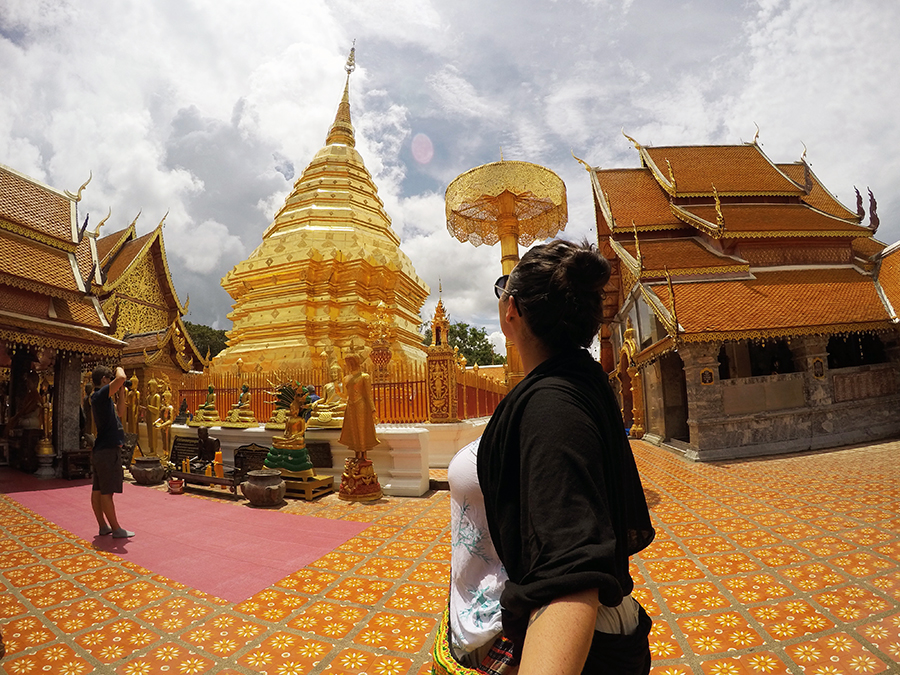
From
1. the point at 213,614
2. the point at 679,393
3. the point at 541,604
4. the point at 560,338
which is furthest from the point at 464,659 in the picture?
the point at 679,393

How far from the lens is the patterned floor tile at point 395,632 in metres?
2.47

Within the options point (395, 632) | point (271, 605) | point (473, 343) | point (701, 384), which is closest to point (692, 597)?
point (395, 632)

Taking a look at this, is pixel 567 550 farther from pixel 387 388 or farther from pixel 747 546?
pixel 387 388

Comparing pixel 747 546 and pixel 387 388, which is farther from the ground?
pixel 387 388

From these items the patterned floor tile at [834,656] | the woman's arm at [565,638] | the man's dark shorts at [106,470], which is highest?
the woman's arm at [565,638]

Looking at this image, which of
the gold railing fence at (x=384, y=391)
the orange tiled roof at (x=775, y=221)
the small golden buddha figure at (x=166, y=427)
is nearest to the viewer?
the gold railing fence at (x=384, y=391)

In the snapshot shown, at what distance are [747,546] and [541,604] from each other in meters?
4.18

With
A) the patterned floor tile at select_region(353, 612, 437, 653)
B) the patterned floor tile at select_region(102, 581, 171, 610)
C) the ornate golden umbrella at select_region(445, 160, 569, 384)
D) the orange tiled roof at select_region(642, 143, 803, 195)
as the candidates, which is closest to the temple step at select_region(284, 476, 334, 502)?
the patterned floor tile at select_region(102, 581, 171, 610)

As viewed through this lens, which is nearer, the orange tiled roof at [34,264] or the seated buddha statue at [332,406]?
the seated buddha statue at [332,406]

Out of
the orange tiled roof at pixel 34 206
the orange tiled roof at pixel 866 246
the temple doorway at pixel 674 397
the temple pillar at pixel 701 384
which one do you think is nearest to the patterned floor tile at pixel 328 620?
the temple pillar at pixel 701 384

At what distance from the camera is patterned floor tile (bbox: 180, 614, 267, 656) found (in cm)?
248

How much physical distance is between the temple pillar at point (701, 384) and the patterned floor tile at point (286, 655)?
8224 millimetres

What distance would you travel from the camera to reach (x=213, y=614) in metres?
2.84

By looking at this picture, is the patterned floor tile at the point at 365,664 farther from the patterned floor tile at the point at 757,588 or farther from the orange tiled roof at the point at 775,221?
the orange tiled roof at the point at 775,221
